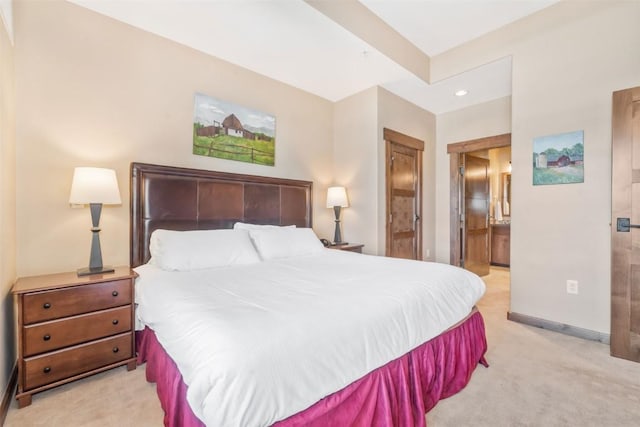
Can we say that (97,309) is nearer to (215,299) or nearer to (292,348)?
(215,299)

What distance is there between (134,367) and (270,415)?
1.69 m

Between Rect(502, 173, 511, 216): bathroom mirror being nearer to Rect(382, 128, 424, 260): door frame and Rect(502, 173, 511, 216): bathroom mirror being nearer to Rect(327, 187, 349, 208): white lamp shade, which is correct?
Rect(382, 128, 424, 260): door frame

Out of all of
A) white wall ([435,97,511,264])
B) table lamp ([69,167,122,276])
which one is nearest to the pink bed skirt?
table lamp ([69,167,122,276])

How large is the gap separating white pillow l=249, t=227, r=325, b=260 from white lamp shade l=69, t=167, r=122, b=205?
116 centimetres

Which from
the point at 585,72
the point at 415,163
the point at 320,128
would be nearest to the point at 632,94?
the point at 585,72

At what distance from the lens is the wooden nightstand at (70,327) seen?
1721 mm

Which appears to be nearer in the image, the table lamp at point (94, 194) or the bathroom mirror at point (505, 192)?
the table lamp at point (94, 194)

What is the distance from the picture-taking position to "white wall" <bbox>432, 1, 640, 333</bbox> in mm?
2486

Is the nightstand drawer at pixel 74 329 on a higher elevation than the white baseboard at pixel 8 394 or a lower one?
higher

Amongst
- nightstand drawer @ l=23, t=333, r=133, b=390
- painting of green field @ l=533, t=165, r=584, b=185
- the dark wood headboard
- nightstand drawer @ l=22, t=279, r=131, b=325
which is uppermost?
painting of green field @ l=533, t=165, r=584, b=185

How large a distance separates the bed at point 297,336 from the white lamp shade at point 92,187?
13.8 inches

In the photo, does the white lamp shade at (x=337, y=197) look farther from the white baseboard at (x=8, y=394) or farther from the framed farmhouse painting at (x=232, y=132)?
the white baseboard at (x=8, y=394)

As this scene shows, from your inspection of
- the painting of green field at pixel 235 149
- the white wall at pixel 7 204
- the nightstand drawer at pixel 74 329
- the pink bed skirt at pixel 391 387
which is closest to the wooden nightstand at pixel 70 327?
the nightstand drawer at pixel 74 329

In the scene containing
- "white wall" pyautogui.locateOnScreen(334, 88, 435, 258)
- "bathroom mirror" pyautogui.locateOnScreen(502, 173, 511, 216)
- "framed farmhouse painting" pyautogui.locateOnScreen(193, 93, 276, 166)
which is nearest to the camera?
"framed farmhouse painting" pyautogui.locateOnScreen(193, 93, 276, 166)
